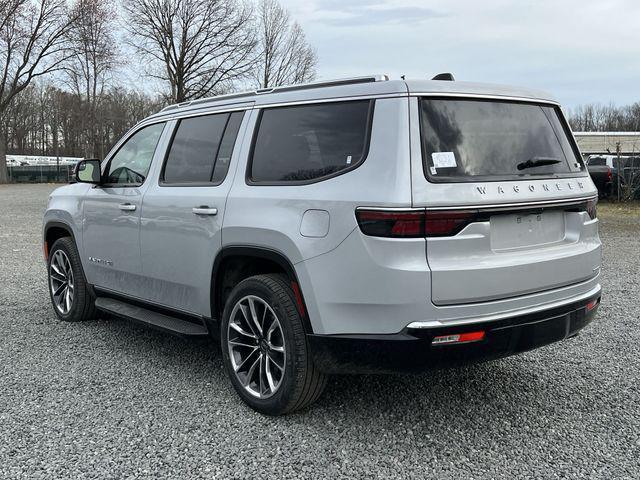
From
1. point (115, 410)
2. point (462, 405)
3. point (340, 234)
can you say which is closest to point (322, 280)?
point (340, 234)

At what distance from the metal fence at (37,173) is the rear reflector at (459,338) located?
1750 inches

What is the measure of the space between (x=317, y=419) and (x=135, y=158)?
8.47ft

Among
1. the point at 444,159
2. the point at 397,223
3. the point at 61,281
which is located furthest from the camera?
the point at 61,281

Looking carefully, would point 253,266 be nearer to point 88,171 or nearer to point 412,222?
point 412,222

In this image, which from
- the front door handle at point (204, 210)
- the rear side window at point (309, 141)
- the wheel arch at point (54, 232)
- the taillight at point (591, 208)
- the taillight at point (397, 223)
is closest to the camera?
the taillight at point (397, 223)

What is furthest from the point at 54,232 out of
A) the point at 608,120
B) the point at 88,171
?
the point at 608,120

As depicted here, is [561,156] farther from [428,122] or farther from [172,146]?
[172,146]

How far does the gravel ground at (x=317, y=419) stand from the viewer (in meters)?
2.89

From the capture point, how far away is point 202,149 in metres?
4.07

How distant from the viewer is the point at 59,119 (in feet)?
181

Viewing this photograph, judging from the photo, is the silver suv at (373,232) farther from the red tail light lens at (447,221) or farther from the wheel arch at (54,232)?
the wheel arch at (54,232)

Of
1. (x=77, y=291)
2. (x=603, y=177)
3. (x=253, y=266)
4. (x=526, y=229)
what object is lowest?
(x=77, y=291)

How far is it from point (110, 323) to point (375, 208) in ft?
12.0

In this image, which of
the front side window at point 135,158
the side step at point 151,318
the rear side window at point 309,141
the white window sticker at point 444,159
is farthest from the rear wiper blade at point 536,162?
the front side window at point 135,158
